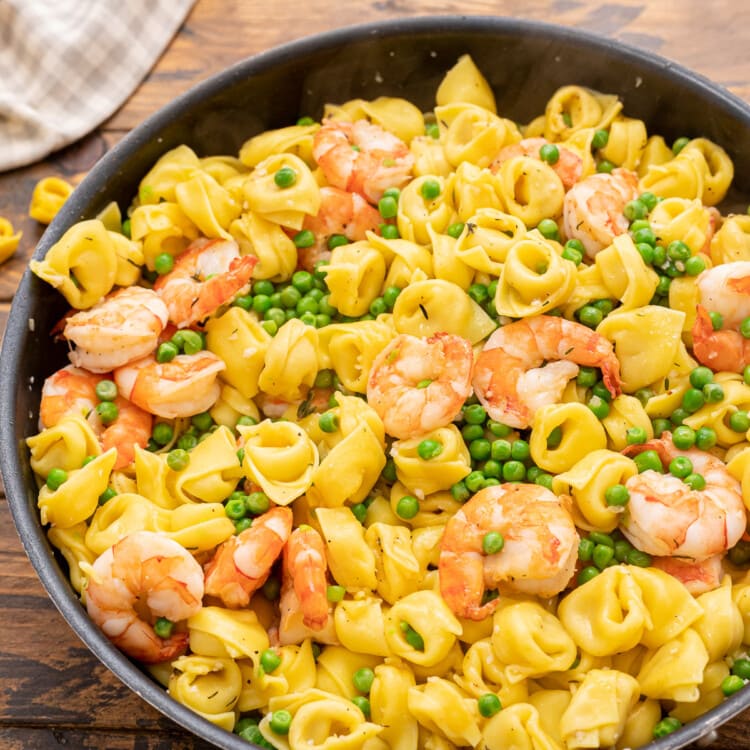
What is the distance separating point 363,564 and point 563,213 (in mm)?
1623

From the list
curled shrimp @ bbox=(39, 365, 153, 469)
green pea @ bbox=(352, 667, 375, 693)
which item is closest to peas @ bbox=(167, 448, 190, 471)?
curled shrimp @ bbox=(39, 365, 153, 469)

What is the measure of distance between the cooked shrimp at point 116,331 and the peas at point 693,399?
6.33 feet

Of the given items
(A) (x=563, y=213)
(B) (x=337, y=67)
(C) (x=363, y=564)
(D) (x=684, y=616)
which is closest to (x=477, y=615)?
(C) (x=363, y=564)

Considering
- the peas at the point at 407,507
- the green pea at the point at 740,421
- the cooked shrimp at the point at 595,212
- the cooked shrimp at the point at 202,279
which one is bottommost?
the peas at the point at 407,507

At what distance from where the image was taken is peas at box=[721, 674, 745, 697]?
3.26m

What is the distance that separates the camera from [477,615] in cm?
331

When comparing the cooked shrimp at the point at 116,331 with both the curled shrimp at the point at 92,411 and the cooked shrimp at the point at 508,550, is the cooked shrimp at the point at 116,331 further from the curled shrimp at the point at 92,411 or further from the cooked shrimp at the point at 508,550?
the cooked shrimp at the point at 508,550

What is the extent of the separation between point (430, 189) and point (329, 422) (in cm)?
106

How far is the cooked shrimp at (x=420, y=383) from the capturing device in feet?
11.8

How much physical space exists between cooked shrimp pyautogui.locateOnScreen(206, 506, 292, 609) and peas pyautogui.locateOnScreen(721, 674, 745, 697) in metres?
1.48

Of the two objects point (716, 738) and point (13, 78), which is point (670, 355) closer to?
point (716, 738)

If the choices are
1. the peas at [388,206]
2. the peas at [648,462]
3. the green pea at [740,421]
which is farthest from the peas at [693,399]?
the peas at [388,206]

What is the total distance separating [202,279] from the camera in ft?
13.4

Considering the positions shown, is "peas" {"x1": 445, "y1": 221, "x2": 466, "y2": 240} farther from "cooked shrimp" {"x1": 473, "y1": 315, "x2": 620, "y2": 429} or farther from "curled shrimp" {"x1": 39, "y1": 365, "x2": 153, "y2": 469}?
"curled shrimp" {"x1": 39, "y1": 365, "x2": 153, "y2": 469}
